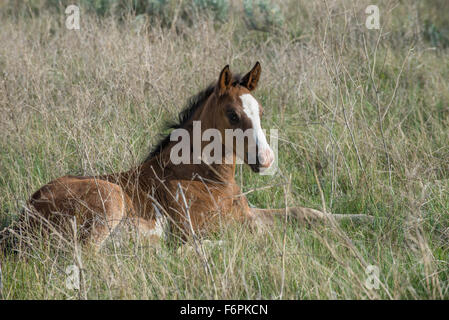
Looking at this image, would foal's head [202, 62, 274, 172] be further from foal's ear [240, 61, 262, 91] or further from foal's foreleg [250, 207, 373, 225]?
foal's foreleg [250, 207, 373, 225]

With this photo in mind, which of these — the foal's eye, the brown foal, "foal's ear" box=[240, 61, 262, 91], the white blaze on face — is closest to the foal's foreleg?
the brown foal

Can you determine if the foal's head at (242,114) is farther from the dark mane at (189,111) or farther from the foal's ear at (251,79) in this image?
the dark mane at (189,111)

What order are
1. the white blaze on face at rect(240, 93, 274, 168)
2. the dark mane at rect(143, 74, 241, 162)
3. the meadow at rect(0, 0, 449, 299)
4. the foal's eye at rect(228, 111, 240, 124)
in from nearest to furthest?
the meadow at rect(0, 0, 449, 299), the white blaze on face at rect(240, 93, 274, 168), the foal's eye at rect(228, 111, 240, 124), the dark mane at rect(143, 74, 241, 162)

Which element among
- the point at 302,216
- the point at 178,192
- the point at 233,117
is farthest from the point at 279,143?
the point at 178,192

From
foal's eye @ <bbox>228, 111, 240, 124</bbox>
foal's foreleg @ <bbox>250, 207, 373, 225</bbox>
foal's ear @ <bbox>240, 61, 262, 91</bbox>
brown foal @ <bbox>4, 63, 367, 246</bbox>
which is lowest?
foal's foreleg @ <bbox>250, 207, 373, 225</bbox>

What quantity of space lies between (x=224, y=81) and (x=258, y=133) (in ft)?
1.79

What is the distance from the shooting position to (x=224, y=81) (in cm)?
433

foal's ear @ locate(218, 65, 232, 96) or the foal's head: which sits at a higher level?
foal's ear @ locate(218, 65, 232, 96)

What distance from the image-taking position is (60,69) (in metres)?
6.85

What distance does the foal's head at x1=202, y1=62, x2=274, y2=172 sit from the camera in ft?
13.4

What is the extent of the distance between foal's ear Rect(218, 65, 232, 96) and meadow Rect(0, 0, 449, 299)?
75 cm
